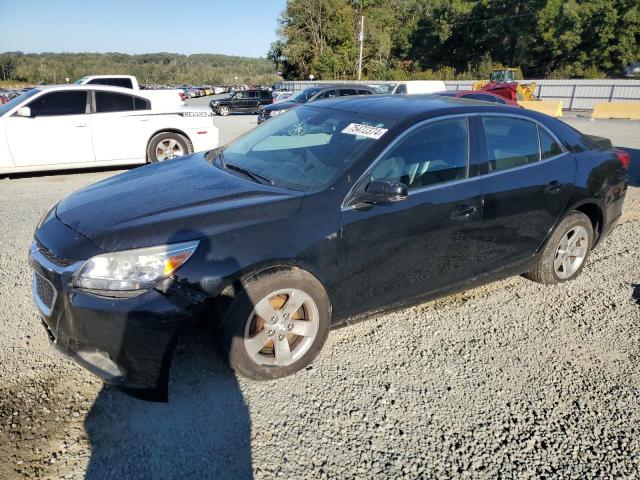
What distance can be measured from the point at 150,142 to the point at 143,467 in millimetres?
7182

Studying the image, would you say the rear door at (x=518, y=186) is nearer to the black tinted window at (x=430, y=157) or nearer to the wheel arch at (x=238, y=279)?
the black tinted window at (x=430, y=157)

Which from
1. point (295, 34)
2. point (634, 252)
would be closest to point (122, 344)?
point (634, 252)

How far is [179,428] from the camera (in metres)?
2.39

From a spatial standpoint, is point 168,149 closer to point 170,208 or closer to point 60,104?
point 60,104

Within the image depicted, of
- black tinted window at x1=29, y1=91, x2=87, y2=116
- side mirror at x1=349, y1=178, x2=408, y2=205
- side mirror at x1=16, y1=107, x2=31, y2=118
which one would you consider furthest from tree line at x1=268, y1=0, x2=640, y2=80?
side mirror at x1=349, y1=178, x2=408, y2=205

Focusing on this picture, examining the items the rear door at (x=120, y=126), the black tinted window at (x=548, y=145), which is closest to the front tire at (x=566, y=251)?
the black tinted window at (x=548, y=145)

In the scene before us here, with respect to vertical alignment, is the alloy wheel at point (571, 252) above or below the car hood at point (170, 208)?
below

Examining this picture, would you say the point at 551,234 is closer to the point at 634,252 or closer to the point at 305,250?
the point at 634,252

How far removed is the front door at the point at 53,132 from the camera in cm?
738

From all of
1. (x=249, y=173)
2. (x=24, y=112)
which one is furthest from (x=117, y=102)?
(x=249, y=173)

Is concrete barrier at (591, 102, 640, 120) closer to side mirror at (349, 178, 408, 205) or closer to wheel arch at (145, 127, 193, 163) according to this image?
wheel arch at (145, 127, 193, 163)

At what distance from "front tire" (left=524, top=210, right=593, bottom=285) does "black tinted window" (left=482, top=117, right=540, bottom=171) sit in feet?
2.33

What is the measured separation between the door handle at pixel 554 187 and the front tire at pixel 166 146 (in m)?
6.66

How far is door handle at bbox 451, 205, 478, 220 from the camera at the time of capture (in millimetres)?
3115
